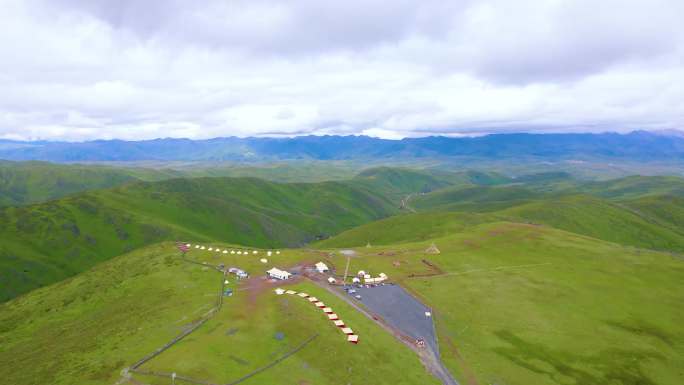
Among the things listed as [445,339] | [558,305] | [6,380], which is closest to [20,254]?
[6,380]

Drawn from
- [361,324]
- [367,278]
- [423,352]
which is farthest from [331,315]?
[367,278]

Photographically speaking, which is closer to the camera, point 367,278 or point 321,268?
point 367,278

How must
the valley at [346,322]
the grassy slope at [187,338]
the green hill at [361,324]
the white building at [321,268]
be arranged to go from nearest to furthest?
the grassy slope at [187,338] < the valley at [346,322] < the green hill at [361,324] < the white building at [321,268]

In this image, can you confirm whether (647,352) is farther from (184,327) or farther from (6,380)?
(6,380)

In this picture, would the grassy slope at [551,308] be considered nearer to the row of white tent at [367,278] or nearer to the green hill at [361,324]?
the green hill at [361,324]

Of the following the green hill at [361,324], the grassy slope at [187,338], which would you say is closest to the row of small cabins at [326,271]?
the green hill at [361,324]

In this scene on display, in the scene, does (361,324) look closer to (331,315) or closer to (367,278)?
(331,315)

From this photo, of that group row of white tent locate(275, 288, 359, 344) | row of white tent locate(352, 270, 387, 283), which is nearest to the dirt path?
row of white tent locate(275, 288, 359, 344)
